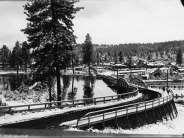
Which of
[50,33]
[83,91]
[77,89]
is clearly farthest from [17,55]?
[50,33]

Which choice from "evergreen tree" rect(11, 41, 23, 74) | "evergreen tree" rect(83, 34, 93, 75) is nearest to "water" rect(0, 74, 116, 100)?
"evergreen tree" rect(83, 34, 93, 75)

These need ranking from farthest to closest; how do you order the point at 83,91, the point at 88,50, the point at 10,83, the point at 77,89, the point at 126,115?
the point at 88,50 < the point at 10,83 < the point at 77,89 < the point at 83,91 < the point at 126,115

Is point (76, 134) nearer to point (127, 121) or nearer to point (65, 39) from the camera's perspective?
point (127, 121)

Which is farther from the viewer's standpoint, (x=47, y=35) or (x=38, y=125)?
(x=47, y=35)

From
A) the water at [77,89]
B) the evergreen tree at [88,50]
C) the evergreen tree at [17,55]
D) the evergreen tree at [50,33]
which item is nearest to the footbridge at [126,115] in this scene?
the evergreen tree at [50,33]

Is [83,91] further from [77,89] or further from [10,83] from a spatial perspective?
[10,83]

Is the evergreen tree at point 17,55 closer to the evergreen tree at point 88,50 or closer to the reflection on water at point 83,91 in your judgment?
the evergreen tree at point 88,50

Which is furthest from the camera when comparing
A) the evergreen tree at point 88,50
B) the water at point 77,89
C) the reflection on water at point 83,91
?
the evergreen tree at point 88,50

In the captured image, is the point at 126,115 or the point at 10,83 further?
the point at 10,83

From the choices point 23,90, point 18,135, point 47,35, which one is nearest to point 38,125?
point 18,135
